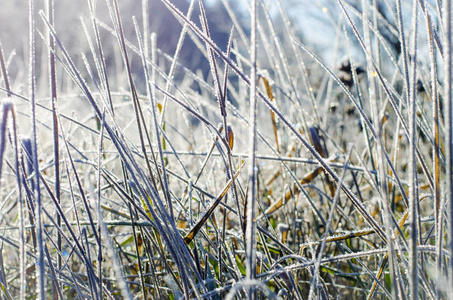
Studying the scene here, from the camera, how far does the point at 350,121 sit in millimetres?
1797

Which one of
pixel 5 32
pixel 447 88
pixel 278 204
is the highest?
pixel 5 32

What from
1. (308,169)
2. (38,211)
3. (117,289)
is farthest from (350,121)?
(38,211)

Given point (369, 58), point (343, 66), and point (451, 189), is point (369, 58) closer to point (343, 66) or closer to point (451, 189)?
point (451, 189)

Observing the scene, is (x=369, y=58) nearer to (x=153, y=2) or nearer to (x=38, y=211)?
(x=38, y=211)

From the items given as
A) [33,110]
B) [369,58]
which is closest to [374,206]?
[369,58]

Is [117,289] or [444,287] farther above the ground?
[444,287]

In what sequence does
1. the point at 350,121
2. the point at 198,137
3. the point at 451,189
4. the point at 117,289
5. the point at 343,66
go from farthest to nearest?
the point at 198,137 → the point at 350,121 → the point at 343,66 → the point at 117,289 → the point at 451,189

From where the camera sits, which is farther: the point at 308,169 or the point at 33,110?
the point at 308,169

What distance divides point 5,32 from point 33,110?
33.6 ft

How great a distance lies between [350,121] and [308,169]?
90 centimetres

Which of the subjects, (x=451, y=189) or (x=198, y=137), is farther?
(x=198, y=137)

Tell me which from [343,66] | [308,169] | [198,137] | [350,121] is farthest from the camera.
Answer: [198,137]

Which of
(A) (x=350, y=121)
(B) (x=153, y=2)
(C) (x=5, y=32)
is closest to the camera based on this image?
(A) (x=350, y=121)

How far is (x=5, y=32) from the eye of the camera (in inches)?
364
